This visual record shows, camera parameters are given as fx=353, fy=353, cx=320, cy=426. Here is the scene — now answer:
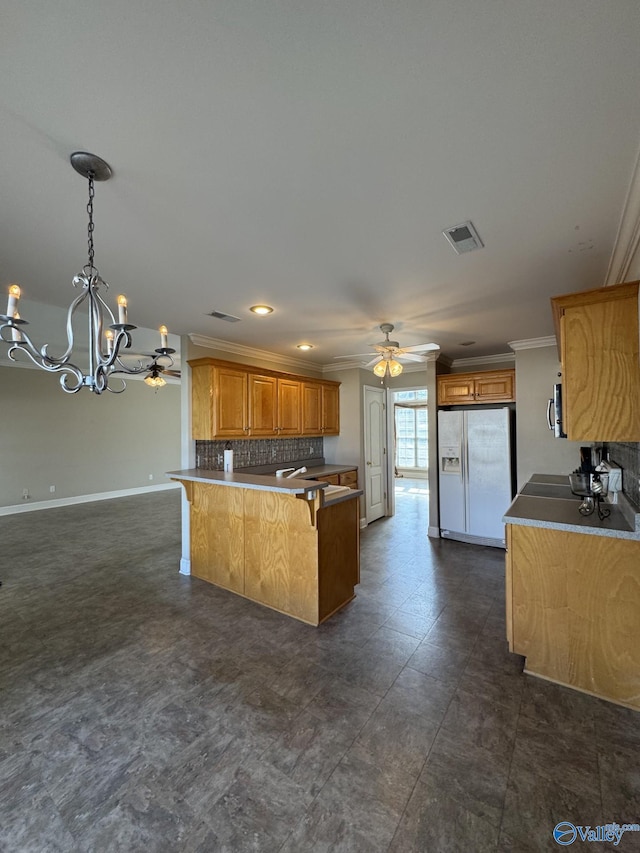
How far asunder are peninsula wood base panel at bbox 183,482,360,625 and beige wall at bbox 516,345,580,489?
2.55 m

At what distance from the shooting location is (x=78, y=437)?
771cm

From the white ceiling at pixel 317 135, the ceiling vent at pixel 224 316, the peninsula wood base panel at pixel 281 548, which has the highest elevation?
the ceiling vent at pixel 224 316

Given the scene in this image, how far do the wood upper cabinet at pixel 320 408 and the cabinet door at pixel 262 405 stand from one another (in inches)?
24.6

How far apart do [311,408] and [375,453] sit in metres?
1.51

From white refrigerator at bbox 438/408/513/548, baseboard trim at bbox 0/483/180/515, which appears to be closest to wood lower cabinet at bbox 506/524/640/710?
white refrigerator at bbox 438/408/513/548

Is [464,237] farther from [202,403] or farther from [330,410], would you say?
[330,410]

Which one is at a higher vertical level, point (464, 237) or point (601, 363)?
point (464, 237)

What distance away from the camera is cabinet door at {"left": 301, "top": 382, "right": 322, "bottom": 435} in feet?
16.9

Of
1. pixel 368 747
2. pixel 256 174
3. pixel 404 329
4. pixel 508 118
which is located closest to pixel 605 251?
pixel 508 118

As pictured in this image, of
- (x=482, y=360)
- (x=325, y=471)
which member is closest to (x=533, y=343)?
(x=482, y=360)

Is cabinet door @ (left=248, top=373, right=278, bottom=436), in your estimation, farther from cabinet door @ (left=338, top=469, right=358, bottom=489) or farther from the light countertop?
cabinet door @ (left=338, top=469, right=358, bottom=489)

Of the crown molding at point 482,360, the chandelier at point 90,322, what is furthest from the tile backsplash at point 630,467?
the chandelier at point 90,322

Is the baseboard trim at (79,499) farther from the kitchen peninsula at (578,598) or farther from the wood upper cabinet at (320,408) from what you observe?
the kitchen peninsula at (578,598)

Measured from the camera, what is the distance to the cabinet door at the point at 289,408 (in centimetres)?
476
